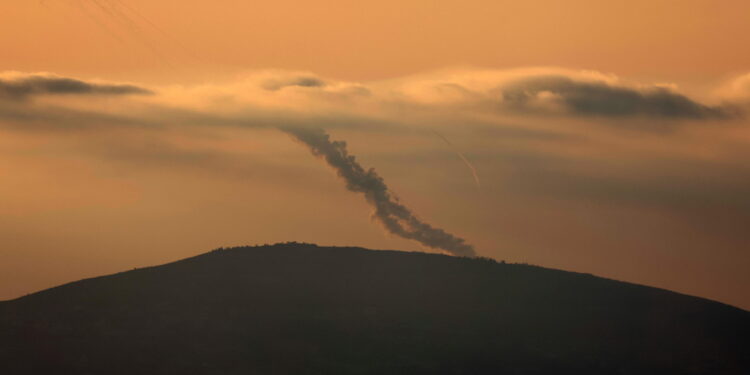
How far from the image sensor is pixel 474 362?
124750 mm

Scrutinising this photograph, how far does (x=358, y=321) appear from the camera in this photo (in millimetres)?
138250

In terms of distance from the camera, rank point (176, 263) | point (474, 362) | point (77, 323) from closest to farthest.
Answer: point (474, 362) → point (77, 323) → point (176, 263)

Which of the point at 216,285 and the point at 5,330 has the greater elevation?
the point at 216,285

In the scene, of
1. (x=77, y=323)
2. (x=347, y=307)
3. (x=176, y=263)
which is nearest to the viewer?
(x=77, y=323)

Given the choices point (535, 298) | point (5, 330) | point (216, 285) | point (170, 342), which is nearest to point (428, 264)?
point (535, 298)

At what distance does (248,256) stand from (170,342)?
3711 centimetres

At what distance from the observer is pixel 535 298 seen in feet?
501

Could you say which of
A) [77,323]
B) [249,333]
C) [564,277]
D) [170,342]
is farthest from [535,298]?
[77,323]

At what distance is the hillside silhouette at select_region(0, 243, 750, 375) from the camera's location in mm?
124000

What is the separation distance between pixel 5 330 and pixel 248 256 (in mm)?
44293

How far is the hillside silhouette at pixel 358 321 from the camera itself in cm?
12400

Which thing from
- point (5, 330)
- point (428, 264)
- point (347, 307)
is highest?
point (428, 264)

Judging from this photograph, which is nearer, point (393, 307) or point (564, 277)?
point (393, 307)

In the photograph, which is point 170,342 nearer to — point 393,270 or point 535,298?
point 393,270
